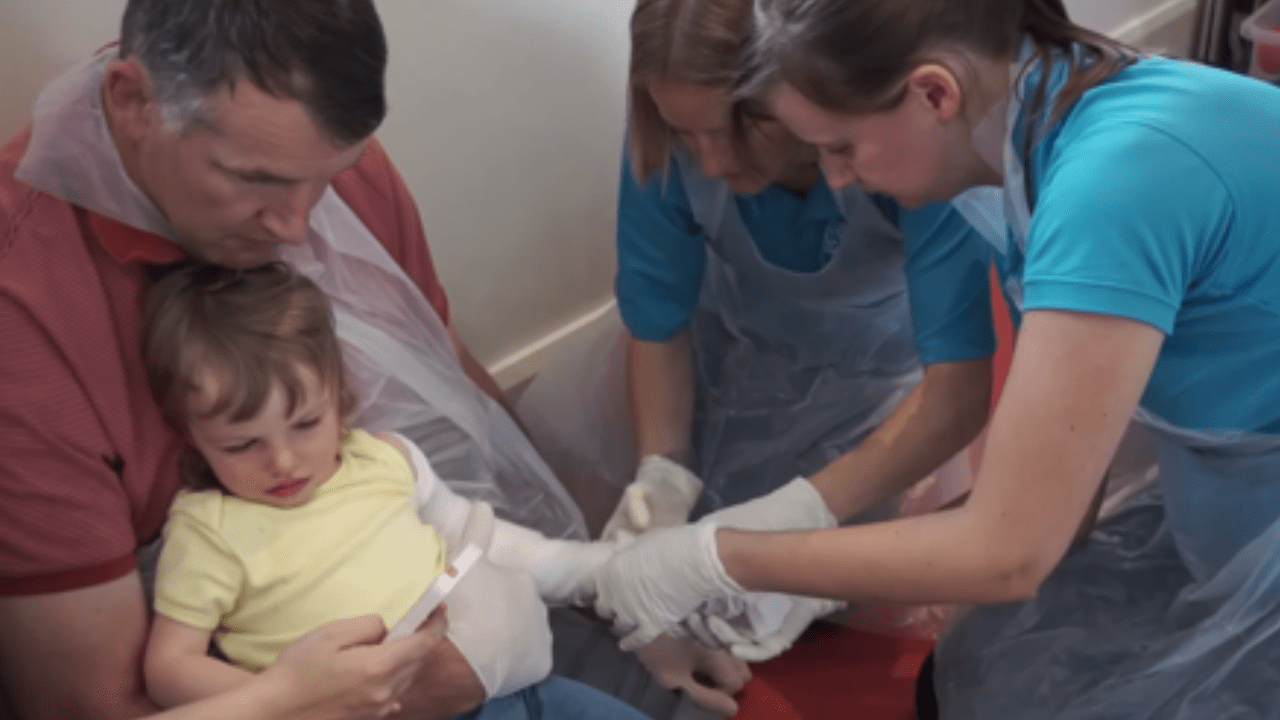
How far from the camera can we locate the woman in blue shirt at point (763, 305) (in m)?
1.16

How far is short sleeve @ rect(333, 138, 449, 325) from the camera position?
3.94 ft

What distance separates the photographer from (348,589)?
1043 mm

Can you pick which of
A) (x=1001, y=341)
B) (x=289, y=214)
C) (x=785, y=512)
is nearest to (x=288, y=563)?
(x=289, y=214)

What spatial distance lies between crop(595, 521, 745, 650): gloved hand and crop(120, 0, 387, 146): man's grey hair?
49 centimetres

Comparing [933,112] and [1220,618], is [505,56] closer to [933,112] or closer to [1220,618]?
[933,112]

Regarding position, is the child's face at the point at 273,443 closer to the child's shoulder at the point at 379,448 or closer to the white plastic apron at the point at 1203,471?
the child's shoulder at the point at 379,448

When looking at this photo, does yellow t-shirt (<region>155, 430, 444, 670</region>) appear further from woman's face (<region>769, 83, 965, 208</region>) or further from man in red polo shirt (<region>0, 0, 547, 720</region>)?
woman's face (<region>769, 83, 965, 208</region>)

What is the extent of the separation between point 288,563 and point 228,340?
196 millimetres

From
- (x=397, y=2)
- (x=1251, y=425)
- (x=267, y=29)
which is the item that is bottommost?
(x=1251, y=425)

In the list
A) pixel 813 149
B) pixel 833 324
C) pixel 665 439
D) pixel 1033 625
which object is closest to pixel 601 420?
pixel 665 439

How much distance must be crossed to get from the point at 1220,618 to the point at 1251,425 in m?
0.17

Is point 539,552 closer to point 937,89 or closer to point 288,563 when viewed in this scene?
point 288,563

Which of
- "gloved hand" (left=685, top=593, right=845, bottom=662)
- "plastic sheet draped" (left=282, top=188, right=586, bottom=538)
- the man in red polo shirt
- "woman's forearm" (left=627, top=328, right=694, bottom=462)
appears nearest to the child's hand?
the man in red polo shirt

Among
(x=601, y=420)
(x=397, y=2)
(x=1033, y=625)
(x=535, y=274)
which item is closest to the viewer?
(x=1033, y=625)
